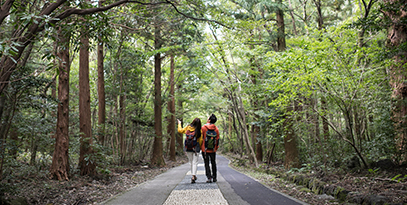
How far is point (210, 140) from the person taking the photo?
23.1 ft

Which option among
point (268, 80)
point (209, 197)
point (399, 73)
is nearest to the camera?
point (209, 197)

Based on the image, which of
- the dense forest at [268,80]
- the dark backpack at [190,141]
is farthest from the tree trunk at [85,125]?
the dark backpack at [190,141]

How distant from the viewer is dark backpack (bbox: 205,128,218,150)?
7.00m

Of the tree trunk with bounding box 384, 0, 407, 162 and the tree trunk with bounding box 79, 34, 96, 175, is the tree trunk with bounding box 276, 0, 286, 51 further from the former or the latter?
the tree trunk with bounding box 79, 34, 96, 175

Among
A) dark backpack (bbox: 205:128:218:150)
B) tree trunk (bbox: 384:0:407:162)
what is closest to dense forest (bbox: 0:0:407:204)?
tree trunk (bbox: 384:0:407:162)

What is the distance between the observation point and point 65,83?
7.38 m

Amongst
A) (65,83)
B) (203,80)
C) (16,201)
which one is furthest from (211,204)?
(203,80)

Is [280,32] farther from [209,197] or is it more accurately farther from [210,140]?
[209,197]

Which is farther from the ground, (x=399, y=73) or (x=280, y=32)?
(x=280, y=32)

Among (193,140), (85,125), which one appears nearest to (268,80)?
(193,140)

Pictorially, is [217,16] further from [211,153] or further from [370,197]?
[370,197]

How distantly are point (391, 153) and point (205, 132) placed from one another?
4.69 meters

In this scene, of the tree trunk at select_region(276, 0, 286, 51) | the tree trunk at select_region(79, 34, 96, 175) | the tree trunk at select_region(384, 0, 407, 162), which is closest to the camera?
the tree trunk at select_region(384, 0, 407, 162)

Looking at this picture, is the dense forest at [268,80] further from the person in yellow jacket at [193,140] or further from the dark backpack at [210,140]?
the person in yellow jacket at [193,140]
